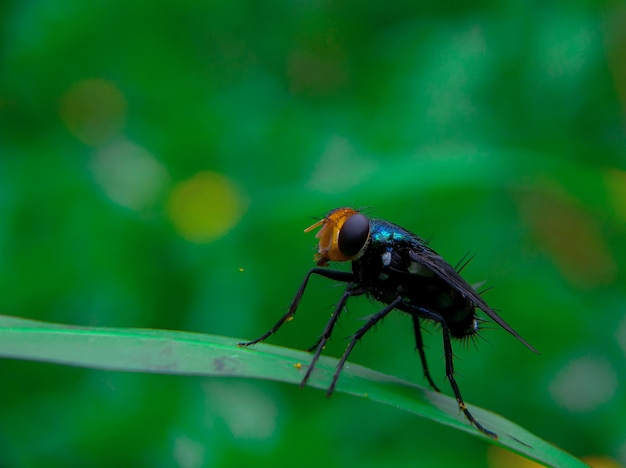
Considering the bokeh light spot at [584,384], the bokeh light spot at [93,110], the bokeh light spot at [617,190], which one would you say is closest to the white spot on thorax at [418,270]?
the bokeh light spot at [584,384]

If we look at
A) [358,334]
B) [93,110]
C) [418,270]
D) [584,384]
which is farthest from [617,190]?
[93,110]

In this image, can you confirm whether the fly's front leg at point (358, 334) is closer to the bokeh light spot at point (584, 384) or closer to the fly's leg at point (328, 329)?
the fly's leg at point (328, 329)

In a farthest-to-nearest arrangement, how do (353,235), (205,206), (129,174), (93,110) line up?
(93,110) < (129,174) < (205,206) < (353,235)

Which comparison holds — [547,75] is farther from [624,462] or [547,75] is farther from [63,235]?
[63,235]

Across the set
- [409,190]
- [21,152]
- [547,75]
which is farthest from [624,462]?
[21,152]

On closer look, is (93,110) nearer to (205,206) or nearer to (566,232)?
(205,206)
